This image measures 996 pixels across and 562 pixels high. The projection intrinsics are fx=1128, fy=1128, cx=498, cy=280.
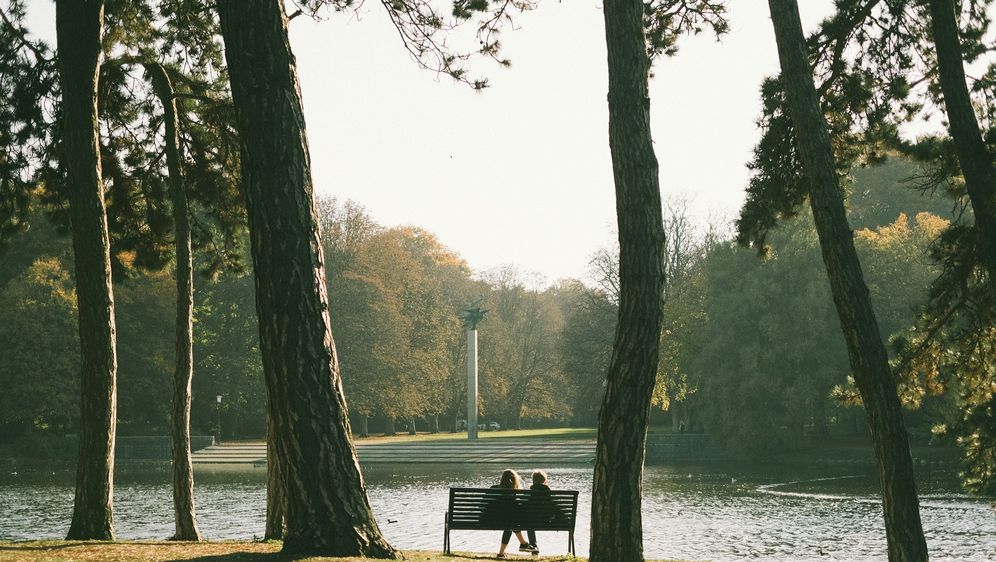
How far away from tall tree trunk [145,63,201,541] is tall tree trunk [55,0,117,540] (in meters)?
1.67

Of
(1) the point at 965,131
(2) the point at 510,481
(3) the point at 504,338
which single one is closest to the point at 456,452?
(3) the point at 504,338

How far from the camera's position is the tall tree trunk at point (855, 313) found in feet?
31.1

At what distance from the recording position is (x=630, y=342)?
8141mm

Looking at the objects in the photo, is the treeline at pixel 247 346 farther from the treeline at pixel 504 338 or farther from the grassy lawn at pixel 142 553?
the grassy lawn at pixel 142 553

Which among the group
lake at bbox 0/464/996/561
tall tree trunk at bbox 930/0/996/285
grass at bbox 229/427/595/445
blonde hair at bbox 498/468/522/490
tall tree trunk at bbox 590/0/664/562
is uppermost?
tall tree trunk at bbox 930/0/996/285

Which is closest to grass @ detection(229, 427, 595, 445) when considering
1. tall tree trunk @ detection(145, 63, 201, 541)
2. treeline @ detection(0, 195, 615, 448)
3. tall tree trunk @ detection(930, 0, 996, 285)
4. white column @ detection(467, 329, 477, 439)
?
white column @ detection(467, 329, 477, 439)

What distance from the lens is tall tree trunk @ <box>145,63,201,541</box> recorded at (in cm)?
1381

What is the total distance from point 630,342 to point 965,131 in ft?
18.5

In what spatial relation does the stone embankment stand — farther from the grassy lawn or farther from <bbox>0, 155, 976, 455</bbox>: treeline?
the grassy lawn

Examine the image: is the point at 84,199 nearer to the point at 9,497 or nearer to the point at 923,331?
the point at 923,331

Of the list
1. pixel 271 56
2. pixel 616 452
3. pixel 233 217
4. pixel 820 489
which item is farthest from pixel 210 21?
pixel 820 489

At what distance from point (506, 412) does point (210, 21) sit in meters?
55.6

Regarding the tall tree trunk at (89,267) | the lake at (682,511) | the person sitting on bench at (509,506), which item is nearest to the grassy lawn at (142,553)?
the tall tree trunk at (89,267)

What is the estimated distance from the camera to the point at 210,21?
1501cm
